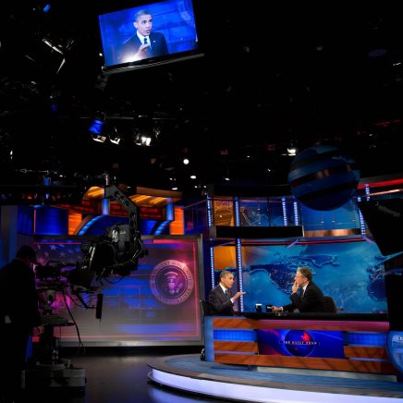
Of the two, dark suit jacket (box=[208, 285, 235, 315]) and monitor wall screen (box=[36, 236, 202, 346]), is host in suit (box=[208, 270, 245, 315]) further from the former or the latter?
monitor wall screen (box=[36, 236, 202, 346])

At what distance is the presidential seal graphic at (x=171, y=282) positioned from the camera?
971 centimetres

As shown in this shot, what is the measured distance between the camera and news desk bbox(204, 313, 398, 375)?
488 cm

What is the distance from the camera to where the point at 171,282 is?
980cm

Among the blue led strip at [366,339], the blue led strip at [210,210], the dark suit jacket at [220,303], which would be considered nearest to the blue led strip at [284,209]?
the blue led strip at [210,210]

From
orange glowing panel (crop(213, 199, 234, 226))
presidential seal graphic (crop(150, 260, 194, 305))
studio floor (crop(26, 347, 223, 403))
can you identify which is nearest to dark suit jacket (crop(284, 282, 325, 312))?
studio floor (crop(26, 347, 223, 403))

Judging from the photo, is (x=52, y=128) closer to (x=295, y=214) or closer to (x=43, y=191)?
(x=43, y=191)

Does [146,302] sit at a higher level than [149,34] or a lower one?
lower

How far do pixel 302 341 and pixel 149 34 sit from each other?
3907mm

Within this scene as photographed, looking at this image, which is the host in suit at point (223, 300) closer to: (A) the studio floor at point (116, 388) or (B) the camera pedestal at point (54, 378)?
(A) the studio floor at point (116, 388)

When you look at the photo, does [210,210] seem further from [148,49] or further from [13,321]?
[13,321]

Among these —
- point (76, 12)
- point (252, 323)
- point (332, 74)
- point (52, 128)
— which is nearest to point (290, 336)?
point (252, 323)

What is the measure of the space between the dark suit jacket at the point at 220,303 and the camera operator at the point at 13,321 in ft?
9.09

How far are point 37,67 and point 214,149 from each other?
423cm

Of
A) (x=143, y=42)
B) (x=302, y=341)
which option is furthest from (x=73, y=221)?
(x=143, y=42)
